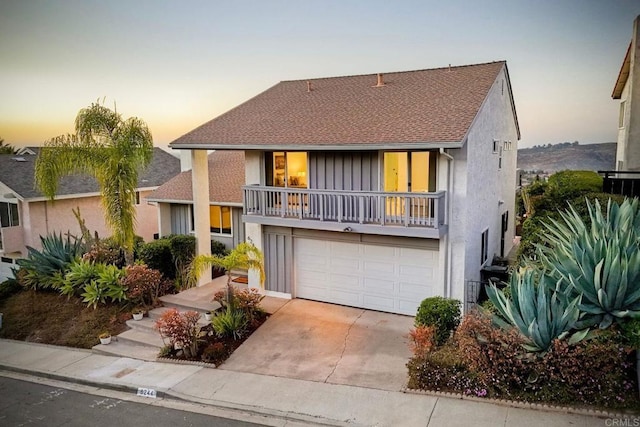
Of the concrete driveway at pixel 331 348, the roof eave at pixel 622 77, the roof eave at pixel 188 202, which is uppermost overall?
the roof eave at pixel 622 77

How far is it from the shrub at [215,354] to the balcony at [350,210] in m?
4.39

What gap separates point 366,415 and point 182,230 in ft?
44.9

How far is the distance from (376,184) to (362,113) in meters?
2.69

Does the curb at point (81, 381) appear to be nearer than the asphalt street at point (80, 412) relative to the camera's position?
No

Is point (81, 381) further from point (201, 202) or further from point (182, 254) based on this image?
point (201, 202)

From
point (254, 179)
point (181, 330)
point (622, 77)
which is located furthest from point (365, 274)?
point (622, 77)

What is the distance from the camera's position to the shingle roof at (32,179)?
21.1 meters

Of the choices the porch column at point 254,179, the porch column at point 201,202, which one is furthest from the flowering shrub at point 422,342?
the porch column at point 201,202

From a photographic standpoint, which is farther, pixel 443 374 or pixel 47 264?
pixel 47 264

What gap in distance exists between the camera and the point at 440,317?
10.3 metres

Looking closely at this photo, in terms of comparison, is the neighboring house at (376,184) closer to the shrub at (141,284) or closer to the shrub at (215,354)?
the shrub at (141,284)

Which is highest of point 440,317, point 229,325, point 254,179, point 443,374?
point 254,179

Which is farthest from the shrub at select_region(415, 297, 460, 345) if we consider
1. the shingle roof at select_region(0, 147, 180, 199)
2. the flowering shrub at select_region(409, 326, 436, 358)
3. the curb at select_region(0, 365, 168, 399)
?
the shingle roof at select_region(0, 147, 180, 199)

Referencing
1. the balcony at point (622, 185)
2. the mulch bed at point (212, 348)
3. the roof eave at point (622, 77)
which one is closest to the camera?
the mulch bed at point (212, 348)
